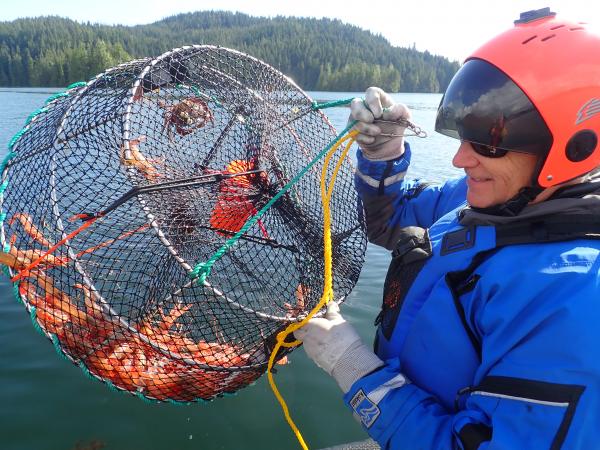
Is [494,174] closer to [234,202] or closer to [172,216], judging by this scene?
[234,202]

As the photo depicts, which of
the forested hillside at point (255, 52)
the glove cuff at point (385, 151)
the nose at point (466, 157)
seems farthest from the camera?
the forested hillside at point (255, 52)

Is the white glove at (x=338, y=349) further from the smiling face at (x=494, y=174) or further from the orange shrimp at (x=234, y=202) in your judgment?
the orange shrimp at (x=234, y=202)

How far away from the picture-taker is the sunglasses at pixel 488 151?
68.3 inches

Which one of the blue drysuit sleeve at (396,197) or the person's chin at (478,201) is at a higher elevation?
the person's chin at (478,201)

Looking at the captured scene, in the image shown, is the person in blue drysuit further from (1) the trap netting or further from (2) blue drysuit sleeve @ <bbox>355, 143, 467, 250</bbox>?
(2) blue drysuit sleeve @ <bbox>355, 143, 467, 250</bbox>

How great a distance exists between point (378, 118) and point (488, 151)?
84 cm

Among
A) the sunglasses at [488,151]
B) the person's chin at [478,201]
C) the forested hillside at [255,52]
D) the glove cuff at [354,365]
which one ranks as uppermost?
the forested hillside at [255,52]

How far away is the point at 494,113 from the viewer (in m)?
1.69

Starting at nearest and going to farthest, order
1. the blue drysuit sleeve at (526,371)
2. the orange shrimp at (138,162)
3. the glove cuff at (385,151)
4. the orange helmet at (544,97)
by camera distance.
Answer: the blue drysuit sleeve at (526,371), the orange helmet at (544,97), the orange shrimp at (138,162), the glove cuff at (385,151)

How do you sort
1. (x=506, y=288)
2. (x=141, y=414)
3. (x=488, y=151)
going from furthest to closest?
(x=141, y=414) → (x=488, y=151) → (x=506, y=288)

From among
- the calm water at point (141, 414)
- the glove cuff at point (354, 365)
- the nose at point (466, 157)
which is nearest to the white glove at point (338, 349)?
the glove cuff at point (354, 365)

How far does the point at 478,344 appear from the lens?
5.49ft

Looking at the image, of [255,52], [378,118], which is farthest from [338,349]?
[255,52]

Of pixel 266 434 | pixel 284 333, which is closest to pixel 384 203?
pixel 284 333
